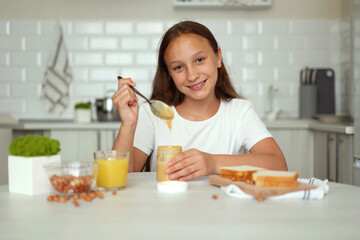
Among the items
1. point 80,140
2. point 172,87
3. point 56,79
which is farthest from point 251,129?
point 56,79

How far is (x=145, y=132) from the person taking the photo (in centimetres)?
200

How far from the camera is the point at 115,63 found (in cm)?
383

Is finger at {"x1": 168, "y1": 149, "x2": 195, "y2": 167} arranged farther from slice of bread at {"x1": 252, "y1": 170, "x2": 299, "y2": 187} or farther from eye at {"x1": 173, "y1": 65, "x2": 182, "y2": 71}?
eye at {"x1": 173, "y1": 65, "x2": 182, "y2": 71}

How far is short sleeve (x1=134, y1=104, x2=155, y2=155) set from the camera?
1.96 meters

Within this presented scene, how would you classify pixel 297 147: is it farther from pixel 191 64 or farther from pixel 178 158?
pixel 178 158

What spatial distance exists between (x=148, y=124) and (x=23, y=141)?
892 millimetres

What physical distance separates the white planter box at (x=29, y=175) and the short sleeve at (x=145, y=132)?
78 cm

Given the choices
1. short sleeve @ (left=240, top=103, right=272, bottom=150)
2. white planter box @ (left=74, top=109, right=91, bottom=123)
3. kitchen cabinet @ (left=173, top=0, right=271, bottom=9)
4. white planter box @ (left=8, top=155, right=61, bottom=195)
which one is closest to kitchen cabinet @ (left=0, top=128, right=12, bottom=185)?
white planter box @ (left=74, top=109, right=91, bottom=123)

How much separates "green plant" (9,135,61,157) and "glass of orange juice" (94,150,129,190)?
0.41ft

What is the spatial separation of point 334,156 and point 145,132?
57.5 inches

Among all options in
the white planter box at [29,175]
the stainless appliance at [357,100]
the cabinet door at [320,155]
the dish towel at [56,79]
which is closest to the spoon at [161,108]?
the white planter box at [29,175]

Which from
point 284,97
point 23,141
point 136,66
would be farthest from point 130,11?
point 23,141

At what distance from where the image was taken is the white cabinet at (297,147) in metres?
3.28

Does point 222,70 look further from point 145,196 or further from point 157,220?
point 157,220
